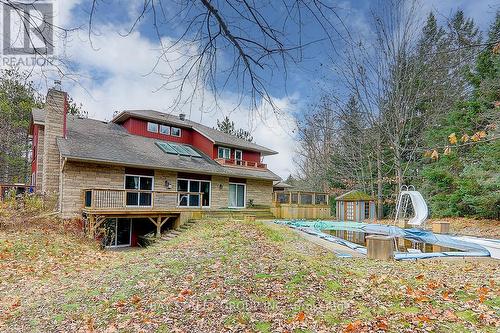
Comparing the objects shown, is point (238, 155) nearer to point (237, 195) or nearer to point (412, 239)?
point (237, 195)

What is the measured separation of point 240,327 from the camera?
12.9ft

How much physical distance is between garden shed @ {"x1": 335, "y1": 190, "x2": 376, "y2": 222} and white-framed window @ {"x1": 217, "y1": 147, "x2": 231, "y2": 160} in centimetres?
819

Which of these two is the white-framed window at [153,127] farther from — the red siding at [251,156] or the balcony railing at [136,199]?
the red siding at [251,156]

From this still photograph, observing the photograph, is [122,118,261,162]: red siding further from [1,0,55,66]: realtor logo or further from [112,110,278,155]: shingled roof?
[1,0,55,66]: realtor logo

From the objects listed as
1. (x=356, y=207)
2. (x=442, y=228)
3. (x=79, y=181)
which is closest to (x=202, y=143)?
(x=79, y=181)

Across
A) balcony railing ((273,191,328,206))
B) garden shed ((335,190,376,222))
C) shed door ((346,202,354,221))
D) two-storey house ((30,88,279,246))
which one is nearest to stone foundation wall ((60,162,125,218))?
two-storey house ((30,88,279,246))

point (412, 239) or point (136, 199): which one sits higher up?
point (136, 199)

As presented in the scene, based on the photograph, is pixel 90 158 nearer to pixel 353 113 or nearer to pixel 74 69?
pixel 74 69

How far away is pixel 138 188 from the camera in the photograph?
16.0 m

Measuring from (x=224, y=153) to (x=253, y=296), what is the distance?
1695 centimetres

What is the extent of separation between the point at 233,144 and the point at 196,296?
16897 millimetres

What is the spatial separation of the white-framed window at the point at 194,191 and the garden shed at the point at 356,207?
352 inches

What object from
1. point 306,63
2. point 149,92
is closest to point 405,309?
point 306,63

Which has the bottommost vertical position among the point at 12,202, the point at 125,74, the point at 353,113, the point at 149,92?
the point at 12,202
